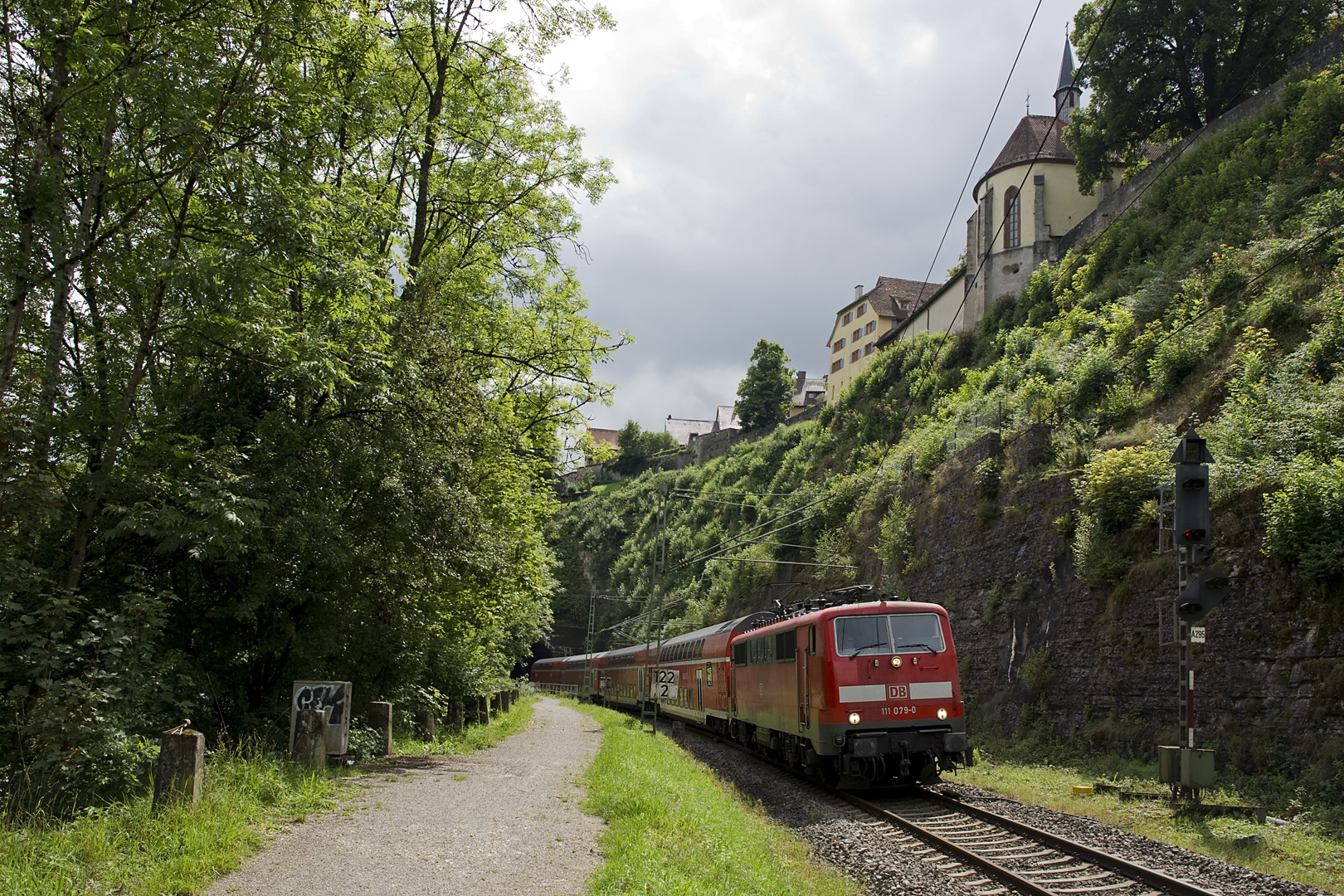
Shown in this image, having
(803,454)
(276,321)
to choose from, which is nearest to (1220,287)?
(276,321)

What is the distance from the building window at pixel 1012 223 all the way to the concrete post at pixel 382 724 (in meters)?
37.4

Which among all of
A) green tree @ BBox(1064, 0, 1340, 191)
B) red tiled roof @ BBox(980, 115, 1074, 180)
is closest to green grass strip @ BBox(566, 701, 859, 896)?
green tree @ BBox(1064, 0, 1340, 191)

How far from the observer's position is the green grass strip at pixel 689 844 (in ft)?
23.1

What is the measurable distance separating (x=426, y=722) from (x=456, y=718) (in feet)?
5.65

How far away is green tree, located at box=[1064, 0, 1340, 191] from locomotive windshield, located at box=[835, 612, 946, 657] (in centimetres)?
2596

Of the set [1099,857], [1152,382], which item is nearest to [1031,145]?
[1152,382]

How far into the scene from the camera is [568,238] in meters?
19.2

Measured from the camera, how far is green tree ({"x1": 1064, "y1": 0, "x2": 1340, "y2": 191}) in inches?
1253

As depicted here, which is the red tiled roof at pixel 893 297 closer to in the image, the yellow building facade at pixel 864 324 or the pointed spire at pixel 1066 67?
the yellow building facade at pixel 864 324

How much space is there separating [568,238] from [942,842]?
13983mm

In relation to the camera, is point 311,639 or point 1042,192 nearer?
point 311,639

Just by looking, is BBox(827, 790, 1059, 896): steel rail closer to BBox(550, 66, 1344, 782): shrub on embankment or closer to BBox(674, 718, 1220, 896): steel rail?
BBox(674, 718, 1220, 896): steel rail

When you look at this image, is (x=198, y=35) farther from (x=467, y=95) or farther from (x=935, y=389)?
(x=935, y=389)

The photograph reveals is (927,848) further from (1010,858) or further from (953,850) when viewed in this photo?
(1010,858)
